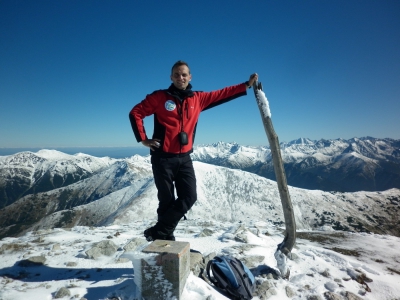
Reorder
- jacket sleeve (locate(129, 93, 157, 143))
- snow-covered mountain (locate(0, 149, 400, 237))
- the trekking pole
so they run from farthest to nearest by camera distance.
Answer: snow-covered mountain (locate(0, 149, 400, 237)) → the trekking pole → jacket sleeve (locate(129, 93, 157, 143))

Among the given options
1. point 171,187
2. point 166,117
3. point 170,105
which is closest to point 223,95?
point 170,105

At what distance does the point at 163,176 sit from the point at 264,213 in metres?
91.6

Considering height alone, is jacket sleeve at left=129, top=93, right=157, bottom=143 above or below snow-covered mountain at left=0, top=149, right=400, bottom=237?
above

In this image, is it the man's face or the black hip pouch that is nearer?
the black hip pouch

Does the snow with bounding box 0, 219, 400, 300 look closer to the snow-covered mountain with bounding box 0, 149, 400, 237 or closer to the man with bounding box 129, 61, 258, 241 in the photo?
the man with bounding box 129, 61, 258, 241

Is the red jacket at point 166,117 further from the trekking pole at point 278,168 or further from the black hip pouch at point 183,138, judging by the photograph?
the trekking pole at point 278,168

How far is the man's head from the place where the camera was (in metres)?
5.77

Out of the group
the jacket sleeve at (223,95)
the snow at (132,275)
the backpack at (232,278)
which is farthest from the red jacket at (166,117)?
the backpack at (232,278)

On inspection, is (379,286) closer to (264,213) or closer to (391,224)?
(264,213)

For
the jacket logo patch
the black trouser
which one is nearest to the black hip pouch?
the black trouser

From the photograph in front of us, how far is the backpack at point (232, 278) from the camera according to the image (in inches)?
200

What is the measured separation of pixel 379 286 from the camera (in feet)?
20.6

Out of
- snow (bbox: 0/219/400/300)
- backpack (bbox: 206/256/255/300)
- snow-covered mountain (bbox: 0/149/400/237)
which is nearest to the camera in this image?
snow (bbox: 0/219/400/300)

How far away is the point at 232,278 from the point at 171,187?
9.17 feet
